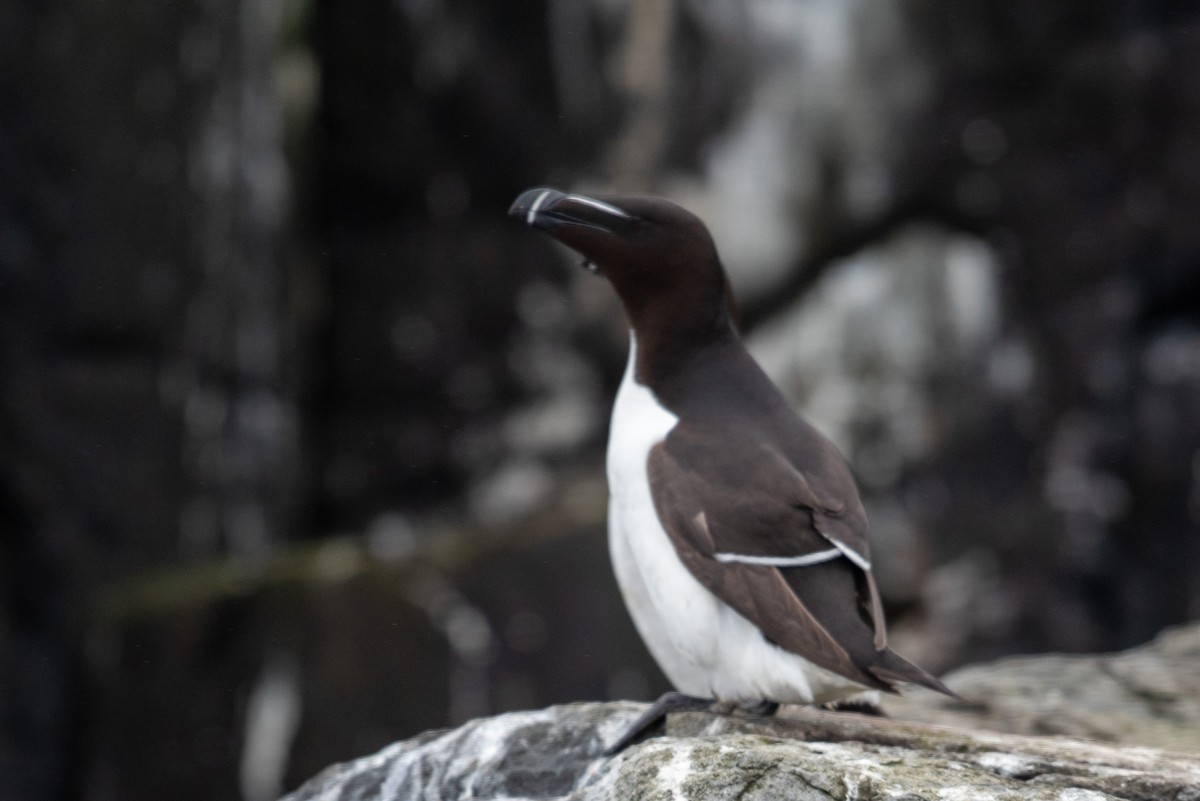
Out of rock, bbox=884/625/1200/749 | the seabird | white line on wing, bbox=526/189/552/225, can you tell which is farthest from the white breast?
rock, bbox=884/625/1200/749

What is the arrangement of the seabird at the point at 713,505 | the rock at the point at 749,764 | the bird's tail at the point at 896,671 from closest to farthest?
the rock at the point at 749,764
the bird's tail at the point at 896,671
the seabird at the point at 713,505

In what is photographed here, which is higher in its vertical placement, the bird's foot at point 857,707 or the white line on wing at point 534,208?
the white line on wing at point 534,208

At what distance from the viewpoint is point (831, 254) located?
23.7 feet

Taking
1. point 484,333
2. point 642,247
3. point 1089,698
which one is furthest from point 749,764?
point 484,333

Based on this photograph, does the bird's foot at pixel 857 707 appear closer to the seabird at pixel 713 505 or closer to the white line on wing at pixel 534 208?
the seabird at pixel 713 505

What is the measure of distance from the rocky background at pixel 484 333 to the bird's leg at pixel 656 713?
3.69 m

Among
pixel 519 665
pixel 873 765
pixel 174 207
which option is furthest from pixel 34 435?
pixel 873 765

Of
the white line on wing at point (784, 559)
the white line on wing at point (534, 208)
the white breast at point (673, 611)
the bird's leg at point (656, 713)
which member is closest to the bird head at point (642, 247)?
the white line on wing at point (534, 208)

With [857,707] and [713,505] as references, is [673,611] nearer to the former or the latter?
[713,505]

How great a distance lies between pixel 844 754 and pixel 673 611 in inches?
20.7

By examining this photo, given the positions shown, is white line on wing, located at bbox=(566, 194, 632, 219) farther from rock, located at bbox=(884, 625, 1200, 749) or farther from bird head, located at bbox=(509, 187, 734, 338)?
rock, located at bbox=(884, 625, 1200, 749)

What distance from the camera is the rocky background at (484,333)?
652 cm

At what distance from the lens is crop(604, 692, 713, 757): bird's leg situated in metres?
2.42

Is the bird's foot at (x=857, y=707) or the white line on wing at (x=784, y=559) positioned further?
the bird's foot at (x=857, y=707)
